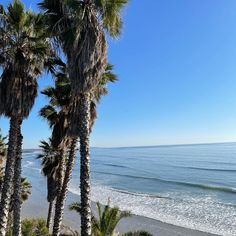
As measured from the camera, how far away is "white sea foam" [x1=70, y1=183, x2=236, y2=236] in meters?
26.3

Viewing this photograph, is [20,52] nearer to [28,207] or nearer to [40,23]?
[40,23]

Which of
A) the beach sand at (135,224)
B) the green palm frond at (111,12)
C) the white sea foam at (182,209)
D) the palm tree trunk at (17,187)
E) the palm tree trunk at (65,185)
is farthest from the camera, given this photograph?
the white sea foam at (182,209)

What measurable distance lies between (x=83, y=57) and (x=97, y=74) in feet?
2.47

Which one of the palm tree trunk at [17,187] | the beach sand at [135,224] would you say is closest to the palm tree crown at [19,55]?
the palm tree trunk at [17,187]

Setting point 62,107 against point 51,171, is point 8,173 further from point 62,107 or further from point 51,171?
point 51,171

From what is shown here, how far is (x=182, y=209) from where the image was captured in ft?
106

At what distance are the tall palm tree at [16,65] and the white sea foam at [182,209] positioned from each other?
18.3 meters

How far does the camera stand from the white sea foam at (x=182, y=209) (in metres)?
26.3

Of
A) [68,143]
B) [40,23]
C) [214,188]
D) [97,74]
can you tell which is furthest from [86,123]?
[214,188]

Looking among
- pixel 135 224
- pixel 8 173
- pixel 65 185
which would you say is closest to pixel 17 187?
pixel 8 173

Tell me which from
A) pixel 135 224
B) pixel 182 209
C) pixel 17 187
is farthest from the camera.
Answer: pixel 182 209

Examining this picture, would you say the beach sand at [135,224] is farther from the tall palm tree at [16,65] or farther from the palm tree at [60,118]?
the tall palm tree at [16,65]

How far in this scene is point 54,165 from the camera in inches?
794

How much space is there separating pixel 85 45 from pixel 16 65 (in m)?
3.06
